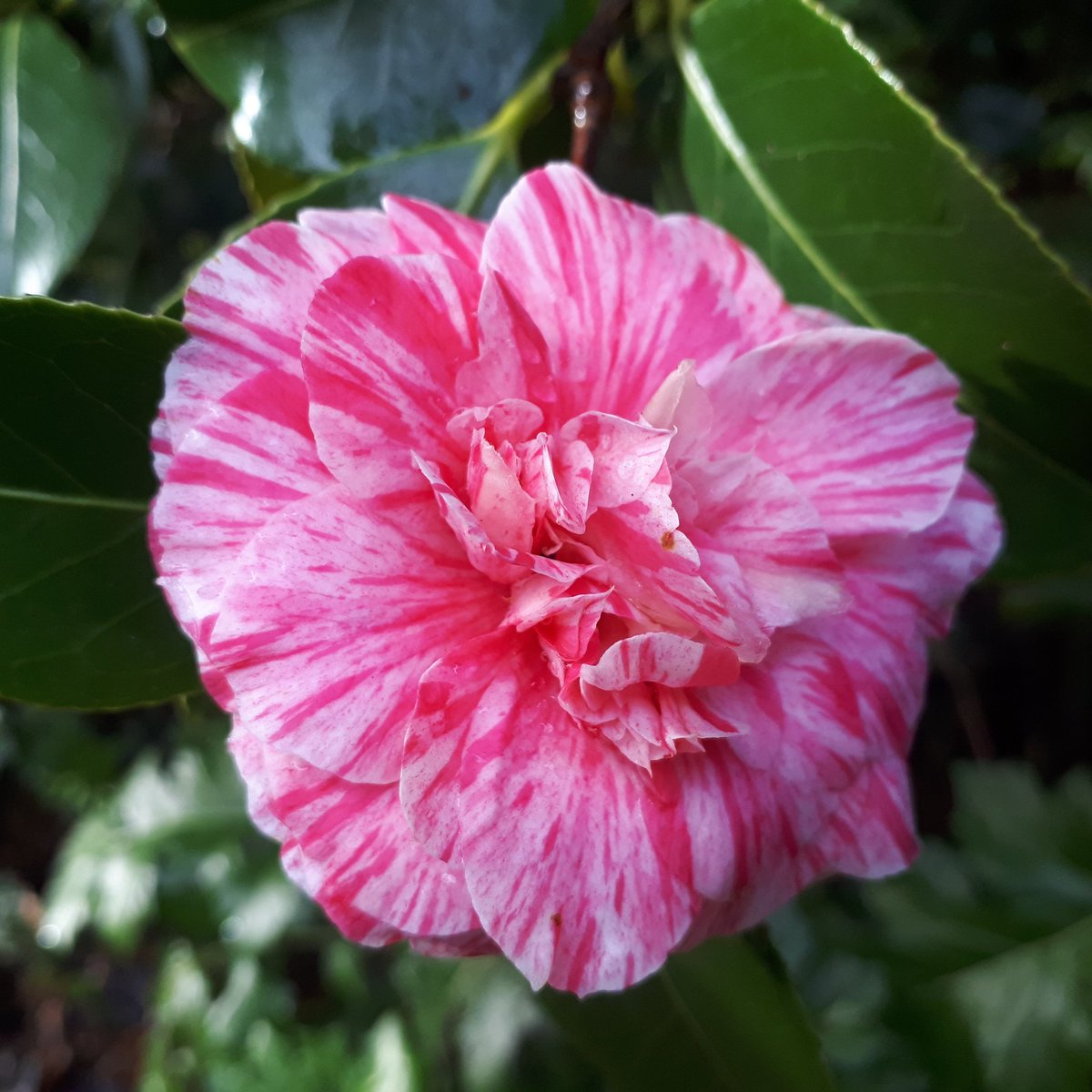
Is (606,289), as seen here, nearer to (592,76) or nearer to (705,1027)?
(592,76)

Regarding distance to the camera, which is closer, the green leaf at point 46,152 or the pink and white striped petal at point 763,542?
the pink and white striped petal at point 763,542

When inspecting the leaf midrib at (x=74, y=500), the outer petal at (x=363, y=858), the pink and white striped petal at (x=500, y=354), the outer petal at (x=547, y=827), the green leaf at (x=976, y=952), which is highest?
the pink and white striped petal at (x=500, y=354)

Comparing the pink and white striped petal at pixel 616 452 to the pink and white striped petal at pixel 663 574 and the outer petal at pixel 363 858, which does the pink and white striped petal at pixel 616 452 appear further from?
the outer petal at pixel 363 858

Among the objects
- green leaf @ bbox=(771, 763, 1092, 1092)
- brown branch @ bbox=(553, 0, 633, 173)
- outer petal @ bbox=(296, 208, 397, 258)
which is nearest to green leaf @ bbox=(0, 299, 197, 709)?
outer petal @ bbox=(296, 208, 397, 258)

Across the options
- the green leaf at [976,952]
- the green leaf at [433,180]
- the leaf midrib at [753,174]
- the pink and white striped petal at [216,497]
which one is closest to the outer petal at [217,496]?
the pink and white striped petal at [216,497]

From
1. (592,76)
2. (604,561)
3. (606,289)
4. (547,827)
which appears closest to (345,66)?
(592,76)

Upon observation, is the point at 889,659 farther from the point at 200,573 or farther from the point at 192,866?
the point at 192,866


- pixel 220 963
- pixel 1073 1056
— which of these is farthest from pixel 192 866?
pixel 1073 1056
